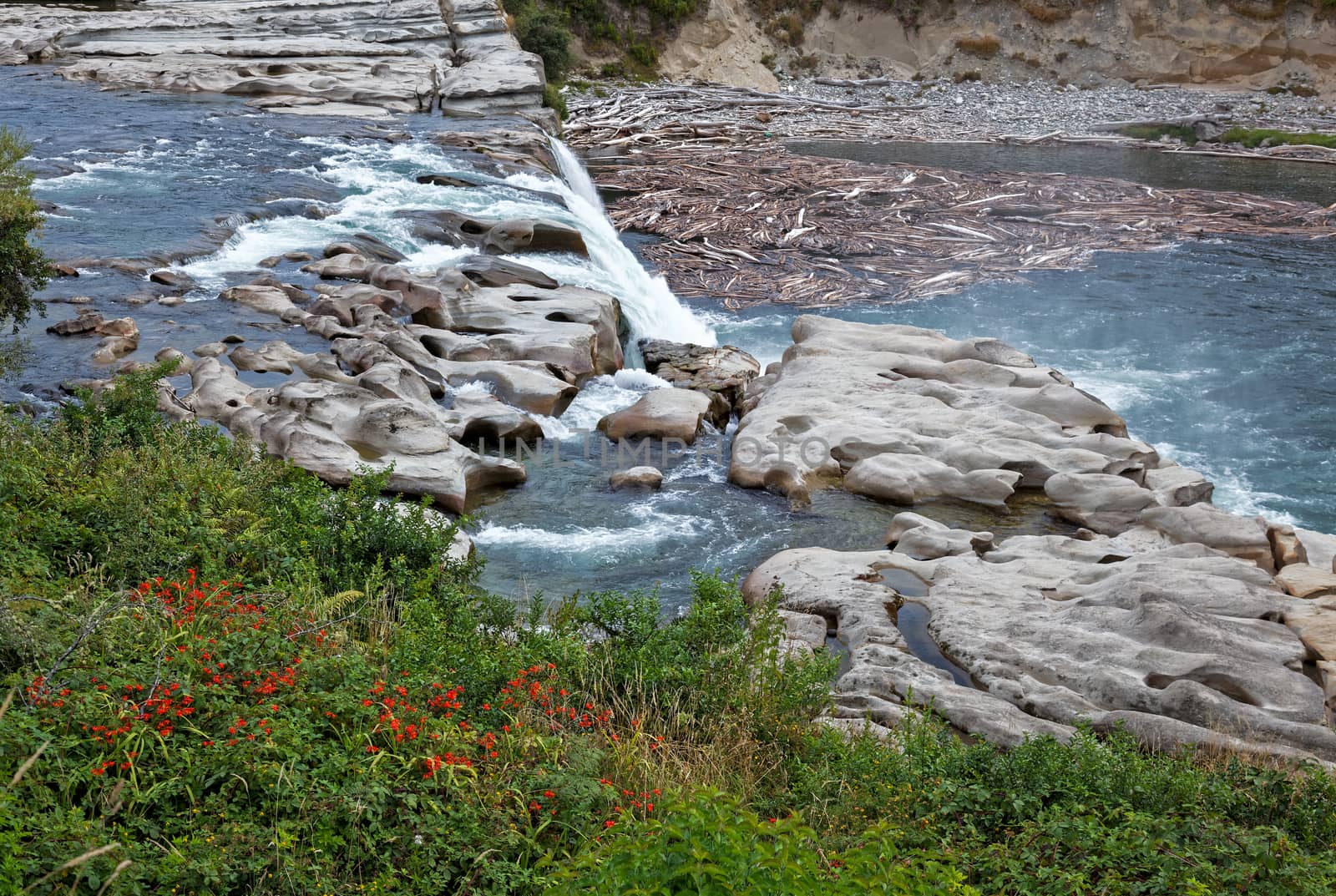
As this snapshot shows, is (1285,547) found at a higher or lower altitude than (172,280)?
lower

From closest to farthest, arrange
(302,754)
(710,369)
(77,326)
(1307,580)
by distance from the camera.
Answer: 1. (302,754)
2. (1307,580)
3. (77,326)
4. (710,369)

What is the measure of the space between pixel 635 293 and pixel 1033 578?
1090 cm

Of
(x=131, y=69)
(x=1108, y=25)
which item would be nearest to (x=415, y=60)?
(x=131, y=69)

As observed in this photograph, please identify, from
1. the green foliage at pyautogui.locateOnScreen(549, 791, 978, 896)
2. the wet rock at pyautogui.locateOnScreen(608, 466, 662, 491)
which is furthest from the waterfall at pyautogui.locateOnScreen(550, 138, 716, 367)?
the green foliage at pyautogui.locateOnScreen(549, 791, 978, 896)

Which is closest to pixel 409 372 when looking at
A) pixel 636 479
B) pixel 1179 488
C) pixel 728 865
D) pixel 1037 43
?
pixel 636 479

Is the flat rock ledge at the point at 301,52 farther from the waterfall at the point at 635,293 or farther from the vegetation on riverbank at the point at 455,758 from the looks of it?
the vegetation on riverbank at the point at 455,758

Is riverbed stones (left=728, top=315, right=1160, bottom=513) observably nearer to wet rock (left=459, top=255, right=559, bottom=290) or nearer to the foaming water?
the foaming water

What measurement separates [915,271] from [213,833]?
Result: 20.1 meters

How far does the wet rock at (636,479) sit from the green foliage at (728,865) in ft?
26.1

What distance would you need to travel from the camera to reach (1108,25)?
43375 millimetres

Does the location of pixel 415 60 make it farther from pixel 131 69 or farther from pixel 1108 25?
pixel 1108 25

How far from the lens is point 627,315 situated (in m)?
17.8

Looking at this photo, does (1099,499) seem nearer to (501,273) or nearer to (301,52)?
(501,273)

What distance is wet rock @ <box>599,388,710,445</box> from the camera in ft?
45.3
